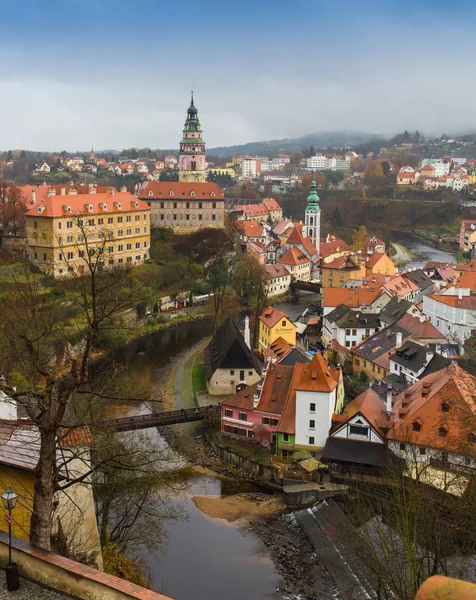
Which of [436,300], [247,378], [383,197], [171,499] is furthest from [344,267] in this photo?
[383,197]

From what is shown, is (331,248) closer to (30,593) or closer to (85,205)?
(85,205)

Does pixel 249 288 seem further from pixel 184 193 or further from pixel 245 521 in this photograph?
pixel 245 521

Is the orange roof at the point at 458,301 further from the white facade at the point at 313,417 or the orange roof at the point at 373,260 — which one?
the orange roof at the point at 373,260

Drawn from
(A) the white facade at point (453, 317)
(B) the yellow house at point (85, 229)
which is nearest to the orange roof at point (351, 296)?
(A) the white facade at point (453, 317)

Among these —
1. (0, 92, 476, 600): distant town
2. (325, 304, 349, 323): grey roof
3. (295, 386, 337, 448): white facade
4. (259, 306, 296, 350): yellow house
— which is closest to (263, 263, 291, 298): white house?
(0, 92, 476, 600): distant town

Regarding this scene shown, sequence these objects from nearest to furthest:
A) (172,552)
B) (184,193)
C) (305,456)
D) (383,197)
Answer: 1. (172,552)
2. (305,456)
3. (184,193)
4. (383,197)
